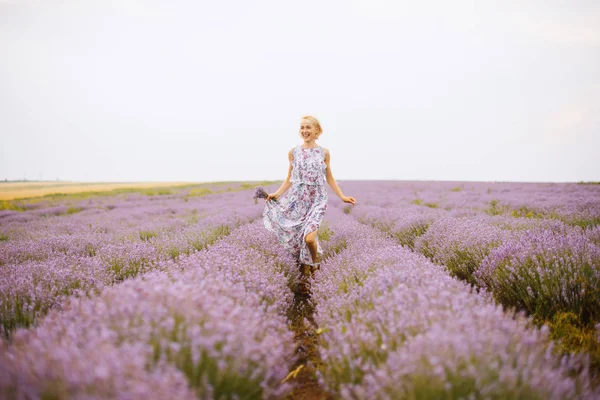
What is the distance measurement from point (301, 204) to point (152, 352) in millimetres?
2741

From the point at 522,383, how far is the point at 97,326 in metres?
1.72

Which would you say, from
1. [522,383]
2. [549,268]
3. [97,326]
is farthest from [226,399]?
[549,268]

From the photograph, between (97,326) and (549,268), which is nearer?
(97,326)

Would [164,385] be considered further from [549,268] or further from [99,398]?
[549,268]

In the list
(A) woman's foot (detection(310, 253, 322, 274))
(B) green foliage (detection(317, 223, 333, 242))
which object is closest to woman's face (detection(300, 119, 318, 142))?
(A) woman's foot (detection(310, 253, 322, 274))

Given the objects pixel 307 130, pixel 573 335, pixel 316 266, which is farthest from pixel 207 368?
pixel 307 130

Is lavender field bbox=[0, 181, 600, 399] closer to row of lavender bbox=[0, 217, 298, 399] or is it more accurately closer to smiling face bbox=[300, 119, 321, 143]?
row of lavender bbox=[0, 217, 298, 399]

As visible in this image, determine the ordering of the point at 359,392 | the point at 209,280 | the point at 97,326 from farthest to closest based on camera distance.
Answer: the point at 209,280 → the point at 97,326 → the point at 359,392

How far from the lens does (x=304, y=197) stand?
3795mm

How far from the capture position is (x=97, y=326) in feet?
4.61

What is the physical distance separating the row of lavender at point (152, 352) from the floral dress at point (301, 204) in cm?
198

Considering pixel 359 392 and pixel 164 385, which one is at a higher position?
pixel 164 385

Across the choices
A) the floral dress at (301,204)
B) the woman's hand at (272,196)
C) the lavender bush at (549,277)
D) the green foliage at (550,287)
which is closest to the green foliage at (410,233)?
the floral dress at (301,204)

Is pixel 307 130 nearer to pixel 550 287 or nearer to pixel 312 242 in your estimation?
pixel 312 242
